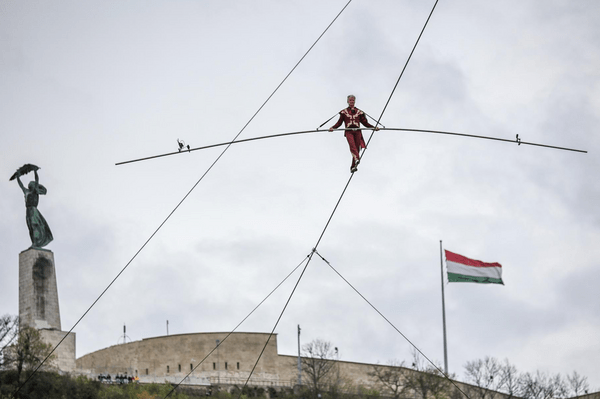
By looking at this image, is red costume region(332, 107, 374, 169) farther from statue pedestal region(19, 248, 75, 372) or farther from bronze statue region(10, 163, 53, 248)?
bronze statue region(10, 163, 53, 248)

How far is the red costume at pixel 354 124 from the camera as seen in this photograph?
1461 centimetres

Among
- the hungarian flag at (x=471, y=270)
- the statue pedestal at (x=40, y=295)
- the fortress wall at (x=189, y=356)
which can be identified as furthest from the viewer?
the fortress wall at (x=189, y=356)

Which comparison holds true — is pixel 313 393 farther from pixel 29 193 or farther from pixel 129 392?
pixel 29 193

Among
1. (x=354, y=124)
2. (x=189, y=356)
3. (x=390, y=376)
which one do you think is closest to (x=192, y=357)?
(x=189, y=356)

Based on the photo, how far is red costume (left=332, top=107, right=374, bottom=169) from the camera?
47.9ft

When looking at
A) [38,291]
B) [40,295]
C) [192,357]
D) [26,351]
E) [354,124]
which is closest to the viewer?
[354,124]

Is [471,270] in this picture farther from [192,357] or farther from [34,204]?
[192,357]

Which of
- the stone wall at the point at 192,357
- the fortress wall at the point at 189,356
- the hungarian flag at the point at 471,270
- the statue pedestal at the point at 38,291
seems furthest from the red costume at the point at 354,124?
the fortress wall at the point at 189,356

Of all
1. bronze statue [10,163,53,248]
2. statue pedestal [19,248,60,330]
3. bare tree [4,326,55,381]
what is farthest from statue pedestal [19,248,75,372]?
bare tree [4,326,55,381]

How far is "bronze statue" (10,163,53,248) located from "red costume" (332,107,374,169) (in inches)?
1528

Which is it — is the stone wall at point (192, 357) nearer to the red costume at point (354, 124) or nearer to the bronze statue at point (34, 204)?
the bronze statue at point (34, 204)

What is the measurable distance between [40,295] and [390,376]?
76.5 feet

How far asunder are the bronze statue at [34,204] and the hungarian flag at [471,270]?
21.4 m

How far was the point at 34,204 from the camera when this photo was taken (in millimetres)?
51531
